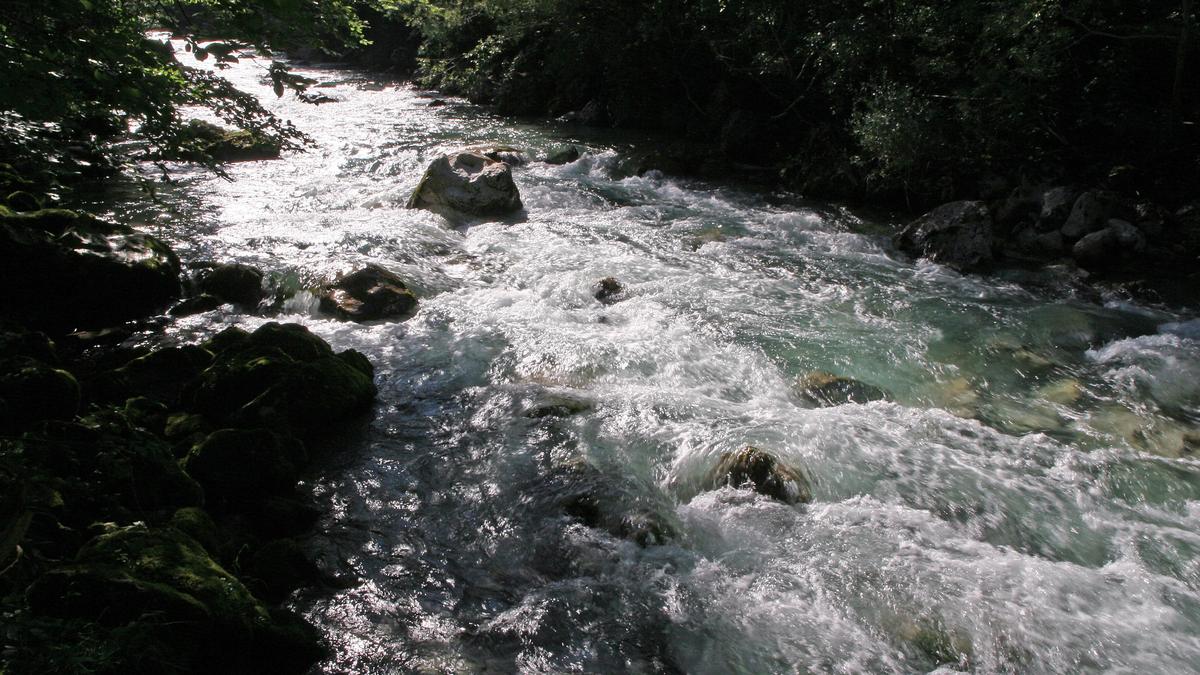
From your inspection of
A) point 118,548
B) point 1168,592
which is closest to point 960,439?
point 1168,592

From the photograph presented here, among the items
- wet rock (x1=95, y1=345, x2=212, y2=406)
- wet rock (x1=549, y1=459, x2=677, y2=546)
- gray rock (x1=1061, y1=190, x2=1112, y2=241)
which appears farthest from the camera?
gray rock (x1=1061, y1=190, x2=1112, y2=241)

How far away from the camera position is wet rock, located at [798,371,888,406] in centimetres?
689

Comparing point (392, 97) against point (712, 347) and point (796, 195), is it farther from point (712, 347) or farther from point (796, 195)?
point (712, 347)

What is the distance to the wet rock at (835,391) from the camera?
689 centimetres

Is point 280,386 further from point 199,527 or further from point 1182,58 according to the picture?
point 1182,58

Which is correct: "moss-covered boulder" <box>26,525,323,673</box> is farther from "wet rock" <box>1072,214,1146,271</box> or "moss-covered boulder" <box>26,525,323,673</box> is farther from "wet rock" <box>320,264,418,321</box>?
"wet rock" <box>1072,214,1146,271</box>

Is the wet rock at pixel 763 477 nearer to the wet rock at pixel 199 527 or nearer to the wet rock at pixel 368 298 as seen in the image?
the wet rock at pixel 199 527

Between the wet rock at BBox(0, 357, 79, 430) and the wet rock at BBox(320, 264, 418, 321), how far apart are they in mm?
3421

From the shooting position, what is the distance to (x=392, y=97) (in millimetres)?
24844

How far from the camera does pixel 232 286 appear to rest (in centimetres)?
908

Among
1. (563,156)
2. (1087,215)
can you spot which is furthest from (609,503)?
(563,156)

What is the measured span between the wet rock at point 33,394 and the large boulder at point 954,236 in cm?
1035

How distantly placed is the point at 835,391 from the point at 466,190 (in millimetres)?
7710

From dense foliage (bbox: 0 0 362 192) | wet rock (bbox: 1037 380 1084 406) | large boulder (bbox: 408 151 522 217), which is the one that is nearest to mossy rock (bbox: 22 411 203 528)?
dense foliage (bbox: 0 0 362 192)
